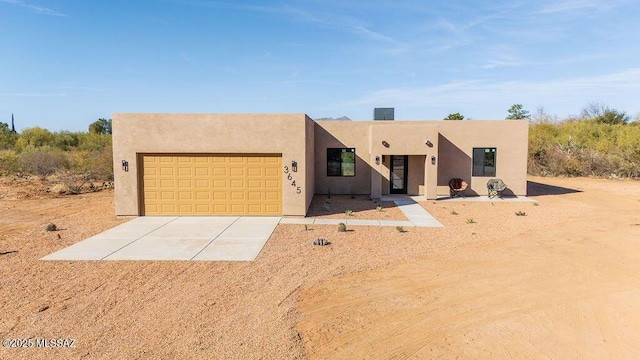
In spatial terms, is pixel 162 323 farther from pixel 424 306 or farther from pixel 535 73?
pixel 535 73

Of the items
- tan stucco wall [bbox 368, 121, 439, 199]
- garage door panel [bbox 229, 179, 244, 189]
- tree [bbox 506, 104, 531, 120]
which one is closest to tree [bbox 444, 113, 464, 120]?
tree [bbox 506, 104, 531, 120]

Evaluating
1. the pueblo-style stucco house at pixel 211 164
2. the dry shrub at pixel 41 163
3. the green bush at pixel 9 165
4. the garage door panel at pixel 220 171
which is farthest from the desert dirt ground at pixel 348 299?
the green bush at pixel 9 165

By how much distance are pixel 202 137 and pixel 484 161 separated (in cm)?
1437

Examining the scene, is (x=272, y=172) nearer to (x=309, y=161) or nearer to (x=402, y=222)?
(x=309, y=161)

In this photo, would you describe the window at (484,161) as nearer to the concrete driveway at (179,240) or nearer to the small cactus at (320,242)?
the concrete driveway at (179,240)

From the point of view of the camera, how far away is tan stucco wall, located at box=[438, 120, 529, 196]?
732 inches

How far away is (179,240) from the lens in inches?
404

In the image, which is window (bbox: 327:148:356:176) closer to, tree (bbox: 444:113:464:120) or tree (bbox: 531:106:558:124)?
tree (bbox: 444:113:464:120)

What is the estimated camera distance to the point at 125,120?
43.8 ft

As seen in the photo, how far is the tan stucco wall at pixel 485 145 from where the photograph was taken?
18.6 m

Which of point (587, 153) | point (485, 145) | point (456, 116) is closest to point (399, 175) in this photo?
point (485, 145)

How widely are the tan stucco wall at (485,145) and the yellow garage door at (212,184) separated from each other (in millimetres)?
10050

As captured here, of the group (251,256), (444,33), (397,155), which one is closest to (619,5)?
(444,33)

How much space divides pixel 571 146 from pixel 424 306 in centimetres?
3108
